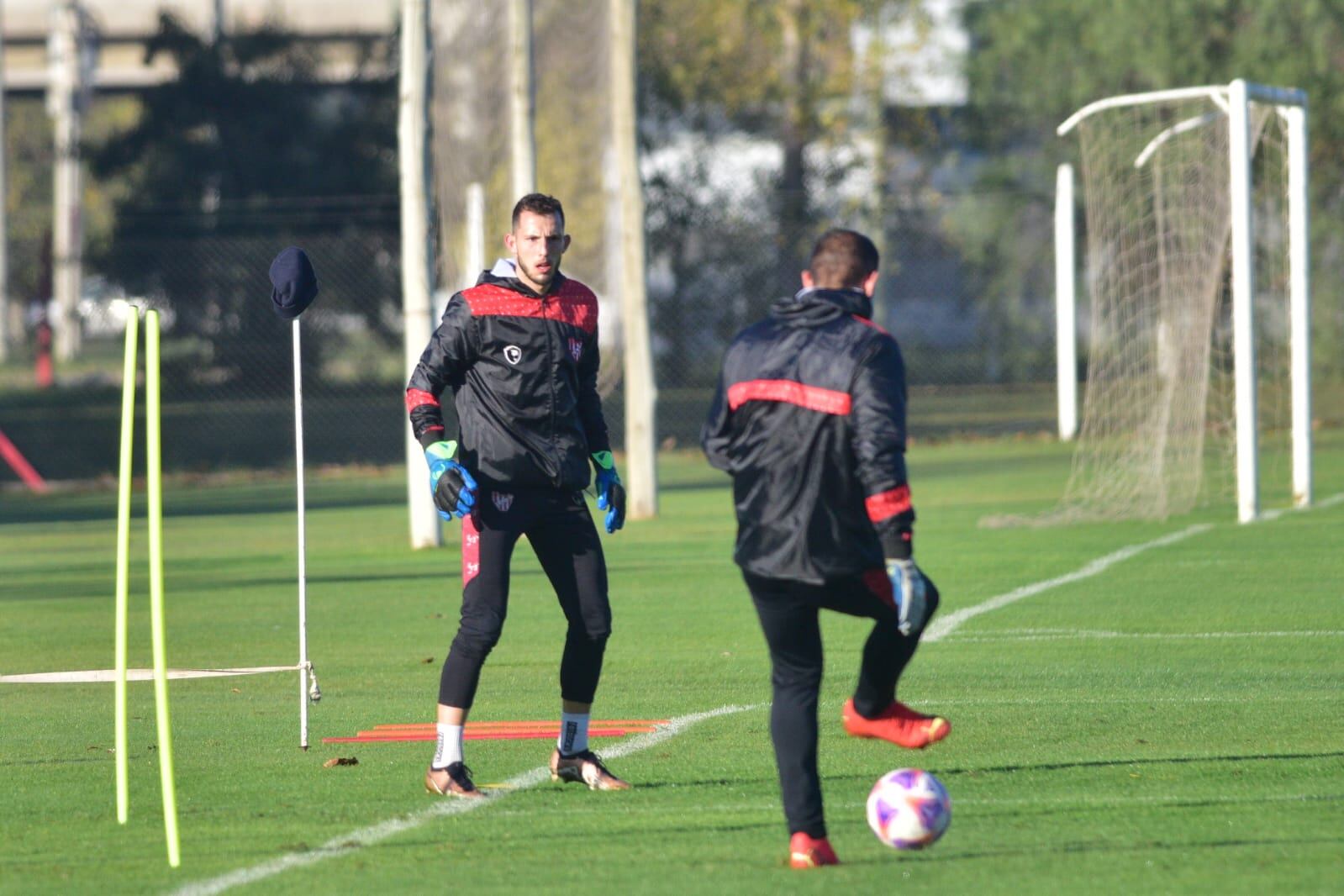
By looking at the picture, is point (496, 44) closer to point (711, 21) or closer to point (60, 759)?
point (711, 21)

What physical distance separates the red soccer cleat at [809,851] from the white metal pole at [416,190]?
1126 centimetres

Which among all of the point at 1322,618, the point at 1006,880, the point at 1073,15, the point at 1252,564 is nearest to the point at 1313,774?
the point at 1006,880

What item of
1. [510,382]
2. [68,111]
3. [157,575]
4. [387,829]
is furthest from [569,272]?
[68,111]

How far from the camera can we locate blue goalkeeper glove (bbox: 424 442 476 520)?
7.16 m

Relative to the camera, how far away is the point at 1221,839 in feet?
20.8

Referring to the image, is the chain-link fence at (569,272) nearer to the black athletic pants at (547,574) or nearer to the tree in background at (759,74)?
the tree in background at (759,74)

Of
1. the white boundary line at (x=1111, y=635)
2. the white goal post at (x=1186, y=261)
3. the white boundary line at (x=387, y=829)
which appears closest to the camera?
the white boundary line at (x=387, y=829)

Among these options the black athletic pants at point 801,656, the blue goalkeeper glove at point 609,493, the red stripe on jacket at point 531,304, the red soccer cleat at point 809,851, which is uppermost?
the red stripe on jacket at point 531,304

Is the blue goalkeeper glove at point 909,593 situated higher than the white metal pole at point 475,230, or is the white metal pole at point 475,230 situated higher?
the white metal pole at point 475,230

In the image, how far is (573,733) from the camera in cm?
745

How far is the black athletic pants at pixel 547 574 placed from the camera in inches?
288

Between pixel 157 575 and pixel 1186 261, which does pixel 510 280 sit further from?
pixel 1186 261

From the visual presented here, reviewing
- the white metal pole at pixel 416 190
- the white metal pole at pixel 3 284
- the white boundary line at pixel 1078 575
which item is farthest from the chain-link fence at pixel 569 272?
the white boundary line at pixel 1078 575

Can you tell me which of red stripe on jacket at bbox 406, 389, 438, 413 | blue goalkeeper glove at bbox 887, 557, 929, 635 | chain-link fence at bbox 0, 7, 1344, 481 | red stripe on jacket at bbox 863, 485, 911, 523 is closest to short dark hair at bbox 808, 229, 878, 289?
red stripe on jacket at bbox 863, 485, 911, 523
